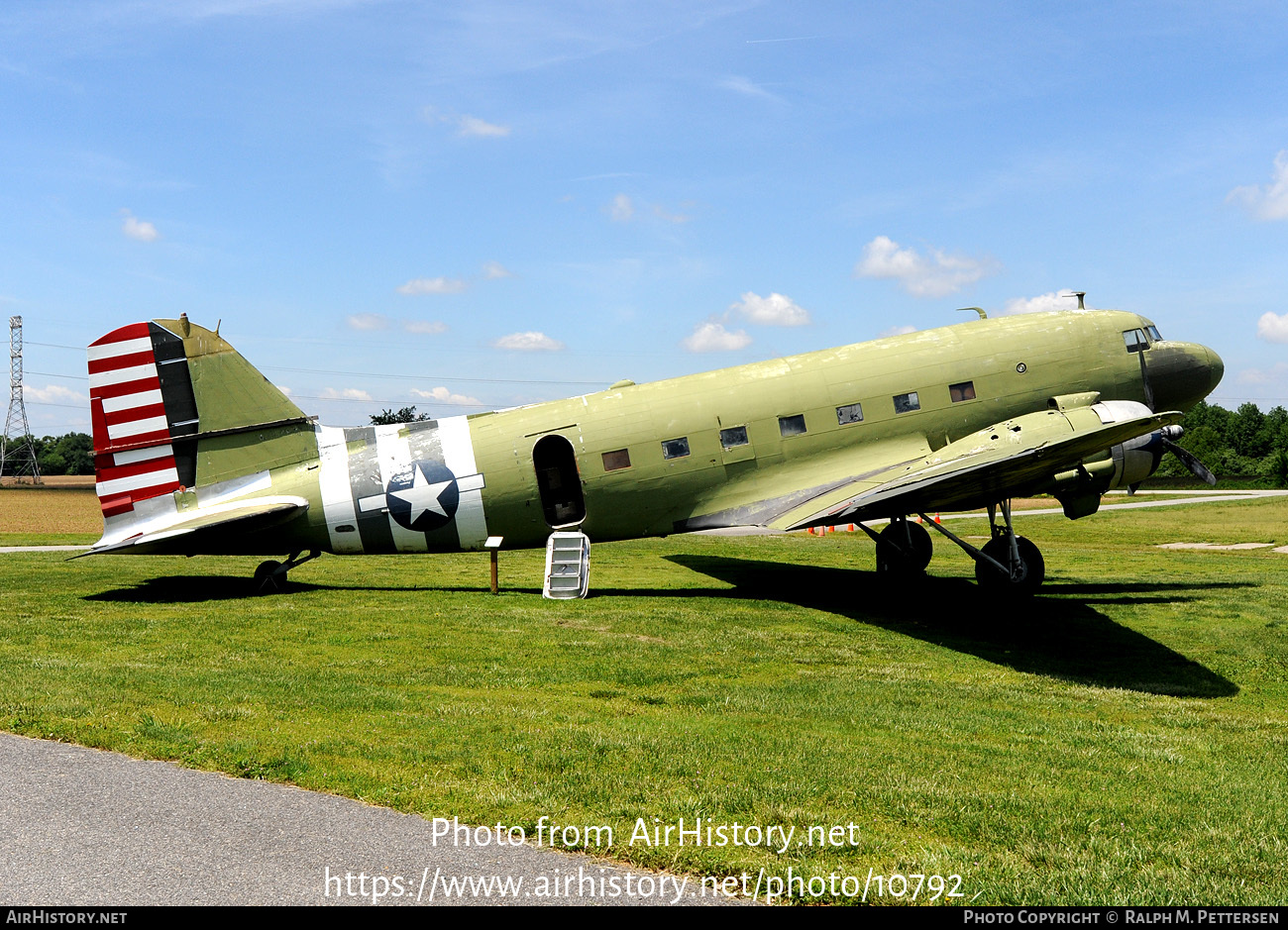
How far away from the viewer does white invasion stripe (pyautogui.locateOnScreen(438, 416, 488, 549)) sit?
60.9ft

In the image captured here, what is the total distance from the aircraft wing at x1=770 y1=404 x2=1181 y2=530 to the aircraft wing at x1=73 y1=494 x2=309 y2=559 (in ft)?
32.8

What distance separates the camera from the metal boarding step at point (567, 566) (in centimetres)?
1831

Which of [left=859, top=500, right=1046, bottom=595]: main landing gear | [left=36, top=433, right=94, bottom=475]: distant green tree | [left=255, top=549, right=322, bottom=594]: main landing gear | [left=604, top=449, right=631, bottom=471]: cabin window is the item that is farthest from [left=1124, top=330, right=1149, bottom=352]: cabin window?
[left=36, top=433, right=94, bottom=475]: distant green tree

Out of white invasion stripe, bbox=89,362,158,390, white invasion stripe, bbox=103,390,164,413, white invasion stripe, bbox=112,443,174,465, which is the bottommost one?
white invasion stripe, bbox=112,443,174,465

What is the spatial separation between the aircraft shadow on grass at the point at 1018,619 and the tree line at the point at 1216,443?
3287 inches

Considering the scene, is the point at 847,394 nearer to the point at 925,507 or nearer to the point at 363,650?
the point at 925,507

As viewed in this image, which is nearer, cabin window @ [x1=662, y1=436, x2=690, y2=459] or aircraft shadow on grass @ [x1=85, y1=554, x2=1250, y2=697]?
aircraft shadow on grass @ [x1=85, y1=554, x2=1250, y2=697]

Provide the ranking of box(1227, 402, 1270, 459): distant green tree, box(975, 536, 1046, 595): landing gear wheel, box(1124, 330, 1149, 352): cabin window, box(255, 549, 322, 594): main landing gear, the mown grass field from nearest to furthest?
the mown grass field < box(975, 536, 1046, 595): landing gear wheel < box(1124, 330, 1149, 352): cabin window < box(255, 549, 322, 594): main landing gear < box(1227, 402, 1270, 459): distant green tree

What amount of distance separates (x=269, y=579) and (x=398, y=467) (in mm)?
3747

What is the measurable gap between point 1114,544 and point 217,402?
32.5 meters

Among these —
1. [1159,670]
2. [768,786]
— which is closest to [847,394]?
[1159,670]

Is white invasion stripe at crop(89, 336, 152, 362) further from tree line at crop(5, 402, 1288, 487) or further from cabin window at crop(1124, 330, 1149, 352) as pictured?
tree line at crop(5, 402, 1288, 487)

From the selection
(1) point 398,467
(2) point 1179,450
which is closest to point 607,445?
(1) point 398,467

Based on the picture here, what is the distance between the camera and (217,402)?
61.2 feet
